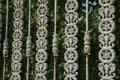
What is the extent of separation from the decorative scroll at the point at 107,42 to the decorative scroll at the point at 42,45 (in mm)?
673

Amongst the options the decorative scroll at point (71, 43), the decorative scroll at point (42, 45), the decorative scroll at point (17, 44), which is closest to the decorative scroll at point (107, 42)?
the decorative scroll at point (71, 43)

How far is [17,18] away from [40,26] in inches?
17.4

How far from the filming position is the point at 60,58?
4.62 m

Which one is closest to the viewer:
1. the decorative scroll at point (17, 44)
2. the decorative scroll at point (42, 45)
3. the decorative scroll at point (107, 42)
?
the decorative scroll at point (107, 42)

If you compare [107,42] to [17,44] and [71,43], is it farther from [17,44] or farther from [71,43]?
[17,44]

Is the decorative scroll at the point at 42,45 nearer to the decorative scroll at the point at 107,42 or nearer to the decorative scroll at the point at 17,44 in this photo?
the decorative scroll at the point at 17,44

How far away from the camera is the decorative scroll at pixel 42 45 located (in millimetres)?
3580

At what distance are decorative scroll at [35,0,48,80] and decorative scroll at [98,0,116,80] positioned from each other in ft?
2.21

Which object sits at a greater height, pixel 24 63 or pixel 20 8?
pixel 20 8

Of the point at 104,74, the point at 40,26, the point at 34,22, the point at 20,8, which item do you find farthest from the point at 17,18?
the point at 104,74

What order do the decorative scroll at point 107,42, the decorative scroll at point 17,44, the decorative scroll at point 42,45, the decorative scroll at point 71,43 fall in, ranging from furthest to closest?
the decorative scroll at point 17,44
the decorative scroll at point 42,45
the decorative scroll at point 71,43
the decorative scroll at point 107,42

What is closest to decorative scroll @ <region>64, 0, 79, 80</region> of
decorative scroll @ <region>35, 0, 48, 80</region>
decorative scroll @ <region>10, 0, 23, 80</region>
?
decorative scroll @ <region>35, 0, 48, 80</region>

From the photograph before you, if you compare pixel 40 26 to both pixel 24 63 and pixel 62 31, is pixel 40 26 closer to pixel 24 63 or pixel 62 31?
pixel 62 31

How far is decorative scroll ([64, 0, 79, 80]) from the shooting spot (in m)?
3.32
